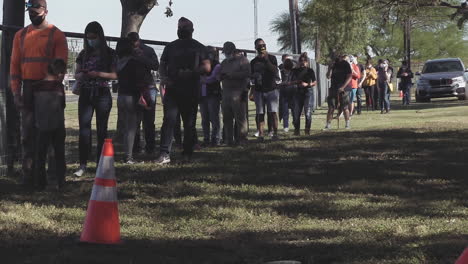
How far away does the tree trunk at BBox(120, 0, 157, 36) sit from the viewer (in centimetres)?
1628

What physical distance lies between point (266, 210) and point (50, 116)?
2.38 m

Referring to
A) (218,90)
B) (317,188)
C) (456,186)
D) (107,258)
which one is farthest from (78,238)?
(218,90)

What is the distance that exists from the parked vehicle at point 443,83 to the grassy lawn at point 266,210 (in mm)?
24206

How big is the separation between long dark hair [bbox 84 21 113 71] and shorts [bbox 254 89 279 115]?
20.2ft

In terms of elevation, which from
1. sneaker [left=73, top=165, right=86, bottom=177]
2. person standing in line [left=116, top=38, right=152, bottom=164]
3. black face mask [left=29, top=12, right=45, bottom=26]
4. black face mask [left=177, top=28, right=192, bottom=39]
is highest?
black face mask [left=29, top=12, right=45, bottom=26]

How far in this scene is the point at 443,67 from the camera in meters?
39.1

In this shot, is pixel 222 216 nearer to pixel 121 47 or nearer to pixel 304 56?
pixel 121 47

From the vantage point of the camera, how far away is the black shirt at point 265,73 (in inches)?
640

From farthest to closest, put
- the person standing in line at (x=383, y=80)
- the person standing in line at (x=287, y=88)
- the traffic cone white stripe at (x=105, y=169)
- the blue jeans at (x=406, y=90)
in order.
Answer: the blue jeans at (x=406, y=90) < the person standing in line at (x=383, y=80) < the person standing in line at (x=287, y=88) < the traffic cone white stripe at (x=105, y=169)

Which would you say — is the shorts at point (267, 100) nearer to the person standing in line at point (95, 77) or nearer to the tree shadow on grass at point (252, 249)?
the person standing in line at point (95, 77)

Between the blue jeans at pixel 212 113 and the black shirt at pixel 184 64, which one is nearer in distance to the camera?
the black shirt at pixel 184 64

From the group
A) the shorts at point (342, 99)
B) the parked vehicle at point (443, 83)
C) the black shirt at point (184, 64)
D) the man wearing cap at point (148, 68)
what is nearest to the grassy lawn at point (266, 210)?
the man wearing cap at point (148, 68)

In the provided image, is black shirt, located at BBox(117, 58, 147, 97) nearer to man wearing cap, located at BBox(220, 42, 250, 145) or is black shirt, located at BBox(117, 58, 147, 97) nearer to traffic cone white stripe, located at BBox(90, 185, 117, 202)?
man wearing cap, located at BBox(220, 42, 250, 145)

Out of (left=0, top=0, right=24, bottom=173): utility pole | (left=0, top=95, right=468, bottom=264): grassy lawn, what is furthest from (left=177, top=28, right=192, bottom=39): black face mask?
(left=0, top=0, right=24, bottom=173): utility pole
